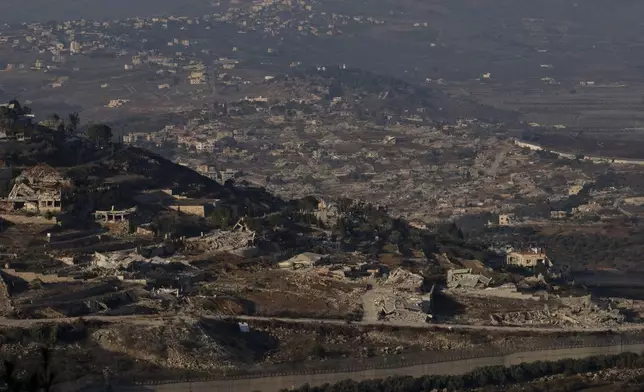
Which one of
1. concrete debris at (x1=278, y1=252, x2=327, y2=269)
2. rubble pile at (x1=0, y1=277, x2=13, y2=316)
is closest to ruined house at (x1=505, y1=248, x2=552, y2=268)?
concrete debris at (x1=278, y1=252, x2=327, y2=269)

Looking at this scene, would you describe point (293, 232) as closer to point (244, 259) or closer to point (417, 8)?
point (244, 259)

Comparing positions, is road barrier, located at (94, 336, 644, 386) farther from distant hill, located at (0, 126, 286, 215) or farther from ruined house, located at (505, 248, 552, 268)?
distant hill, located at (0, 126, 286, 215)

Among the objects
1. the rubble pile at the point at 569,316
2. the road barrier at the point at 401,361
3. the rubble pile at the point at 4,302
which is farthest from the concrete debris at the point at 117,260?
the rubble pile at the point at 569,316

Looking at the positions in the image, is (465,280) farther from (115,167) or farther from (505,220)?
(505,220)

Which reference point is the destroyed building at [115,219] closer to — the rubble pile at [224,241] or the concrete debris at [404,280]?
the rubble pile at [224,241]

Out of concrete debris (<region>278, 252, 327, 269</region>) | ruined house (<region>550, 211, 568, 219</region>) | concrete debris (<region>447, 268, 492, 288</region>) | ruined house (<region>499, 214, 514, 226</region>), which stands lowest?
ruined house (<region>550, 211, 568, 219</region>)

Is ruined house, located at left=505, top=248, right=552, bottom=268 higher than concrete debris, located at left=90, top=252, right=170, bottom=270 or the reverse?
the reverse
